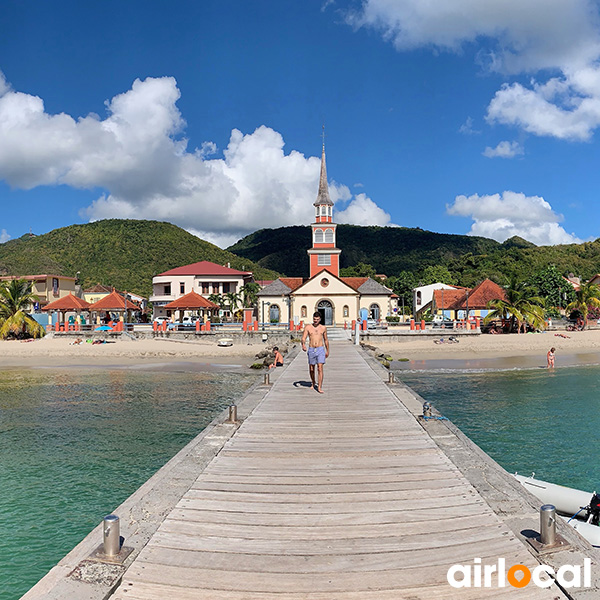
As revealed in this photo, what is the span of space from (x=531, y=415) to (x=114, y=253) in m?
90.9

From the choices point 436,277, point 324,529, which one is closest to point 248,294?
point 436,277

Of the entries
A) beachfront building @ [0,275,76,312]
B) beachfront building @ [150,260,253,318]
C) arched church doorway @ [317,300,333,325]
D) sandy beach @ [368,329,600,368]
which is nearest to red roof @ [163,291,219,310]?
arched church doorway @ [317,300,333,325]

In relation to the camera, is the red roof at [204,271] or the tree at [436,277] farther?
the tree at [436,277]

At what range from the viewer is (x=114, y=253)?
94.8m

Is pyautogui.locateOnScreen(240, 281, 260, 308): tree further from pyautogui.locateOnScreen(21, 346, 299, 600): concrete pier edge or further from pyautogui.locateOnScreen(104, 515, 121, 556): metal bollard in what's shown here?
pyautogui.locateOnScreen(104, 515, 121, 556): metal bollard

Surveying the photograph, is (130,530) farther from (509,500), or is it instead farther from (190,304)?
(190,304)

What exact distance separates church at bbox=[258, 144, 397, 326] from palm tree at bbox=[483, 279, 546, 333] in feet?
34.0

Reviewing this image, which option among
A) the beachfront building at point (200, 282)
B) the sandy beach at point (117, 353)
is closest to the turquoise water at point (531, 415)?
the sandy beach at point (117, 353)

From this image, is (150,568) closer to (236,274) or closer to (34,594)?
(34,594)

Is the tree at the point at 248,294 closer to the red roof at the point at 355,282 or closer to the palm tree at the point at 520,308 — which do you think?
the red roof at the point at 355,282

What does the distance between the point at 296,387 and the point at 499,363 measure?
21.3m

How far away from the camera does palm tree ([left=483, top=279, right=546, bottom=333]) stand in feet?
135

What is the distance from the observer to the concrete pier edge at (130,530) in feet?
12.4

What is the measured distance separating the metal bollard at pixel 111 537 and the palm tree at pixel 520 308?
1626 inches
